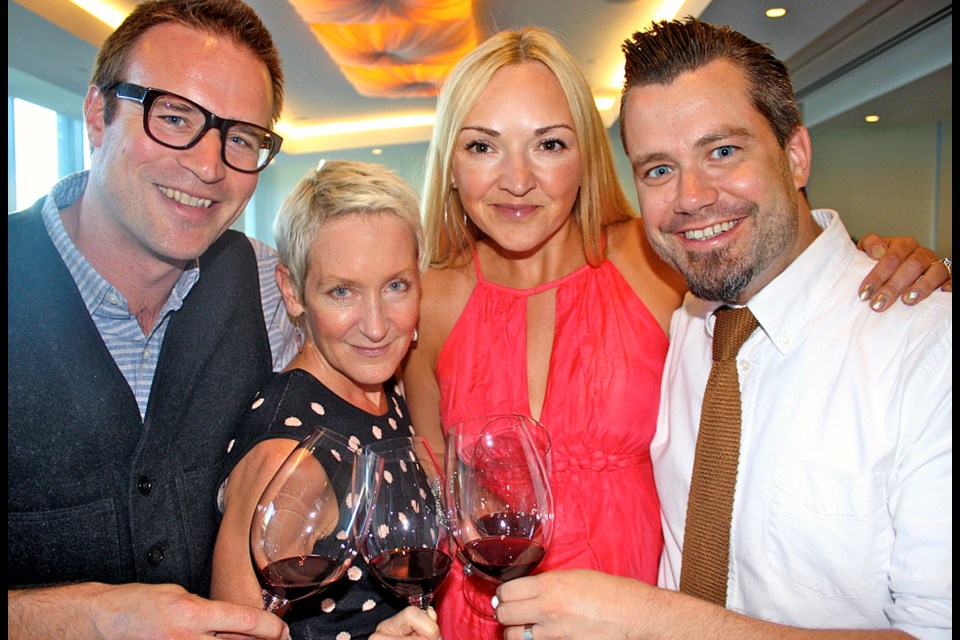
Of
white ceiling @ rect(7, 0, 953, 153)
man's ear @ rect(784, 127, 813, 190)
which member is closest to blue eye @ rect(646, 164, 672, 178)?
man's ear @ rect(784, 127, 813, 190)

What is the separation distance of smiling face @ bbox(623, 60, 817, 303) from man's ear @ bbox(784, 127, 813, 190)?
0.04 meters

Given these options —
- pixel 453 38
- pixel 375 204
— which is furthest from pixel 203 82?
pixel 453 38

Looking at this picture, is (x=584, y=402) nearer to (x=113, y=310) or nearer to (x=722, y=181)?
(x=722, y=181)

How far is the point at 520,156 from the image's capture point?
6.42 ft

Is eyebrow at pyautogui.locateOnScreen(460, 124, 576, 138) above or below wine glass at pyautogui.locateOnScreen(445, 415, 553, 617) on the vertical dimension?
above

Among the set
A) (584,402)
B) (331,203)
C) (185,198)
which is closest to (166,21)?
(185,198)

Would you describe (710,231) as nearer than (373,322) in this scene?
Yes

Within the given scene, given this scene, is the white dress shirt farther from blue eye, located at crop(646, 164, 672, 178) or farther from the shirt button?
the shirt button

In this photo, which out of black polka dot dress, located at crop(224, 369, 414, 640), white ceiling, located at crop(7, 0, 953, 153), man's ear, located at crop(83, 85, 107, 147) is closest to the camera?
black polka dot dress, located at crop(224, 369, 414, 640)

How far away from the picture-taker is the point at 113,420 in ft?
5.17

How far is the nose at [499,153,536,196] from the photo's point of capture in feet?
6.36

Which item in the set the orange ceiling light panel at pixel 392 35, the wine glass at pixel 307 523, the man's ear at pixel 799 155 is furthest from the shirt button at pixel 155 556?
the orange ceiling light panel at pixel 392 35

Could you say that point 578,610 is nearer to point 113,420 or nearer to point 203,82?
point 113,420

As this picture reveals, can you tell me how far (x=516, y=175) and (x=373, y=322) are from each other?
57cm
